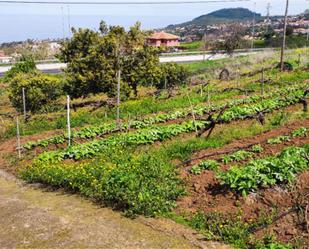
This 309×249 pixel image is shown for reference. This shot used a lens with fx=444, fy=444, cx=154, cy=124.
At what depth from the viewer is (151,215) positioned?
884cm

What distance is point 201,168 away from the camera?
10.2 m

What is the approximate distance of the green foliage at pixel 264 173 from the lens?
8.71 metres

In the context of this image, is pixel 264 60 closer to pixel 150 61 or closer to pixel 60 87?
pixel 150 61

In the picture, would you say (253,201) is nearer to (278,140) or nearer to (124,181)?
(124,181)

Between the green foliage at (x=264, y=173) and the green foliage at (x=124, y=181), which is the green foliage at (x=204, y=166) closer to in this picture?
the green foliage at (x=124, y=181)

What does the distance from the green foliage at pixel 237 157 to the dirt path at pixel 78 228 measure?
2.52m

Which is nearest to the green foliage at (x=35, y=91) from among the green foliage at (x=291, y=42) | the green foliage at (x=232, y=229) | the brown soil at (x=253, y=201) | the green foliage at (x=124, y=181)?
the green foliage at (x=124, y=181)

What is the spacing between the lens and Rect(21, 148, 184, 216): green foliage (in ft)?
29.5

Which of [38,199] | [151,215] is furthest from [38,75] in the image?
[151,215]

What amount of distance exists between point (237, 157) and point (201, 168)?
94cm

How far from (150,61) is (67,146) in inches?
351

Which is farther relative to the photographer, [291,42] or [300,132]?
[291,42]

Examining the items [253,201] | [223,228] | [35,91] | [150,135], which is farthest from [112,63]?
[223,228]

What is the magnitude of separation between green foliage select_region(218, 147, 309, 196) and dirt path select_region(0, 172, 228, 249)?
1472mm
